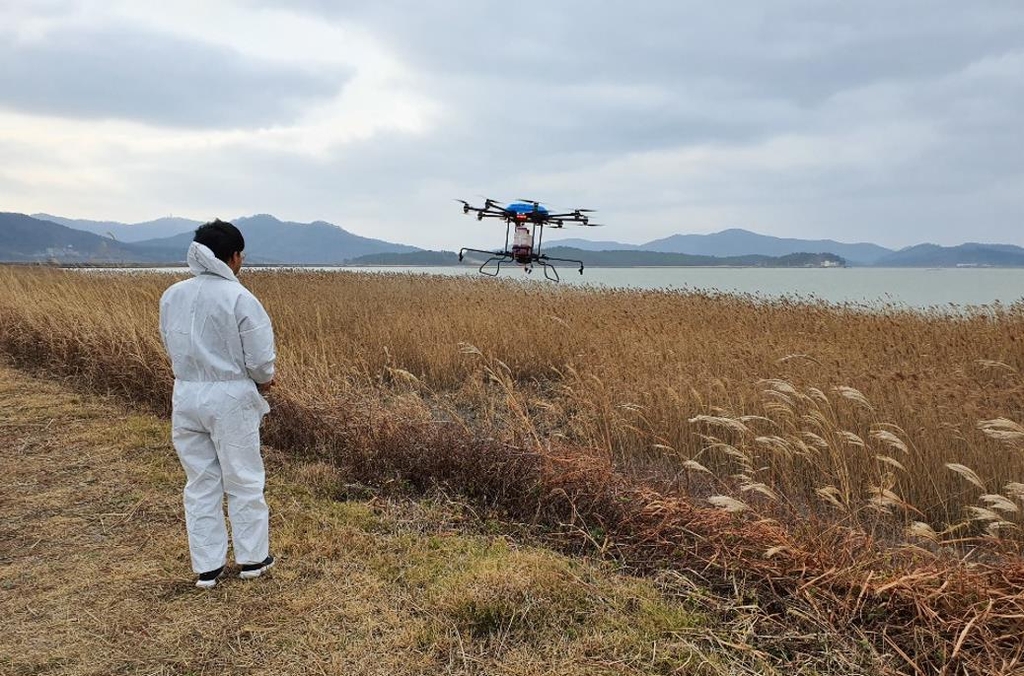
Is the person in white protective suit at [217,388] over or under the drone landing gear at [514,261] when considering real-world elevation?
under

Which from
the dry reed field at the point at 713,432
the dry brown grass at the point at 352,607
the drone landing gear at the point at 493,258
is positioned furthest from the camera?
the drone landing gear at the point at 493,258

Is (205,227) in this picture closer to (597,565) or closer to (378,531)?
(378,531)

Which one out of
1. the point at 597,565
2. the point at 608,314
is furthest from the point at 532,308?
the point at 597,565

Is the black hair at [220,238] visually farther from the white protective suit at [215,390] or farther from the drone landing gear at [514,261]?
the drone landing gear at [514,261]

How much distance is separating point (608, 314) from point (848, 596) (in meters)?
8.19

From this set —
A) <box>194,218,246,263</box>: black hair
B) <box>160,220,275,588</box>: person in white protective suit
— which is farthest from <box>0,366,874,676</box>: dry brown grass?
<box>194,218,246,263</box>: black hair

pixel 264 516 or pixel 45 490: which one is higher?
pixel 264 516

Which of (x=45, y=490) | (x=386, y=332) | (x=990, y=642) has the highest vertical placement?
(x=386, y=332)

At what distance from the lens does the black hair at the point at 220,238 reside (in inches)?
131

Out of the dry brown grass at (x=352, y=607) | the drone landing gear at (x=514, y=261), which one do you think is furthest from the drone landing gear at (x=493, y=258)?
the dry brown grass at (x=352, y=607)

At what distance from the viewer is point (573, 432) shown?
252 inches

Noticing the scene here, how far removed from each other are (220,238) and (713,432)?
4309mm

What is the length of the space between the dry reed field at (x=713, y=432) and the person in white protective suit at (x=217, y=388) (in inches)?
62.5

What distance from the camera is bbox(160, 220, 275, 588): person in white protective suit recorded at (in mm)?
3279
